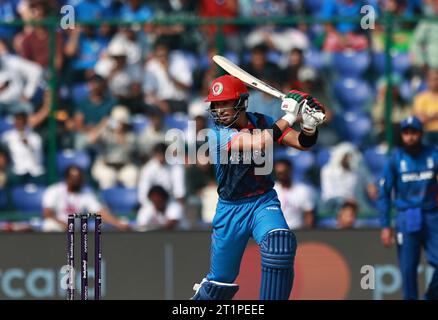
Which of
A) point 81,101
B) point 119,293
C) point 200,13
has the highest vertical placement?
point 200,13

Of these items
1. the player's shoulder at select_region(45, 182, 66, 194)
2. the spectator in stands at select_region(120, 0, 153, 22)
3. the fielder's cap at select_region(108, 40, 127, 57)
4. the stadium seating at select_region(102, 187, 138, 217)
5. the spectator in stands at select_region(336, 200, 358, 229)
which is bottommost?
the spectator in stands at select_region(336, 200, 358, 229)

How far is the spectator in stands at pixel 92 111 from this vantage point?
1512cm

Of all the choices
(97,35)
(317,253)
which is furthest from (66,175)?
(317,253)

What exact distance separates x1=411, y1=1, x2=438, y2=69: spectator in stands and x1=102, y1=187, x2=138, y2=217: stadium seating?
3706 mm

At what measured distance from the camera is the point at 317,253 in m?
14.8

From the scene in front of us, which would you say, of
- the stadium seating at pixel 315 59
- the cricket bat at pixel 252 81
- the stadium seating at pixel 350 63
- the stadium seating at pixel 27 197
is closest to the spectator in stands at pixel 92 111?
the stadium seating at pixel 27 197

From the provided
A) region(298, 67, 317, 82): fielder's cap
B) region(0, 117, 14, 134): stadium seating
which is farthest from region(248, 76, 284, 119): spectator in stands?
region(0, 117, 14, 134): stadium seating

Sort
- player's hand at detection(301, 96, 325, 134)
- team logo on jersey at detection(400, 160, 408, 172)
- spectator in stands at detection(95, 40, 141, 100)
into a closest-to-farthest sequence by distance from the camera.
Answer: player's hand at detection(301, 96, 325, 134), team logo on jersey at detection(400, 160, 408, 172), spectator in stands at detection(95, 40, 141, 100)

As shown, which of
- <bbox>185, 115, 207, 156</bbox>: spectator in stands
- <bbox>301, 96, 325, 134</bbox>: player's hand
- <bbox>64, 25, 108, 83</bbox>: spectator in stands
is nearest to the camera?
<bbox>301, 96, 325, 134</bbox>: player's hand

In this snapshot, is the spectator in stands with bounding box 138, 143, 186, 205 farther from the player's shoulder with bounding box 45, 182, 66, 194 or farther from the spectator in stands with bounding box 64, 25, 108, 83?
the spectator in stands with bounding box 64, 25, 108, 83

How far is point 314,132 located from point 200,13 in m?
6.58

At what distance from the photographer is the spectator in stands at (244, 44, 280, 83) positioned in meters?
15.4

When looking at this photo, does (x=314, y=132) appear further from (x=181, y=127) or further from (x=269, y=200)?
(x=181, y=127)

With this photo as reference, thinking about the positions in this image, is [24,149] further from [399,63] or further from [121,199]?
[399,63]
